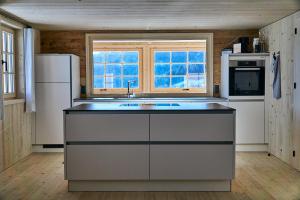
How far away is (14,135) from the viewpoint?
5695 millimetres

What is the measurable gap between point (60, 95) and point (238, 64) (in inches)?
121

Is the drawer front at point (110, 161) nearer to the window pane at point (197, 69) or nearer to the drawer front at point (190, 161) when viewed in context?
the drawer front at point (190, 161)

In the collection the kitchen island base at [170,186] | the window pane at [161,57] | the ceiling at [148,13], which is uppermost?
the ceiling at [148,13]

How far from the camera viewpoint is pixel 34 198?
13.0 feet

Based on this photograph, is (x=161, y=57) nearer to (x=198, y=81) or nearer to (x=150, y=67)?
(x=150, y=67)

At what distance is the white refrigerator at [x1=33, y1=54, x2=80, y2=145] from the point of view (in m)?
6.45

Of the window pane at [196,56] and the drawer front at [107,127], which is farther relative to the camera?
the window pane at [196,56]

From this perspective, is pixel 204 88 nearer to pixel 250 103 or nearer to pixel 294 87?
pixel 250 103

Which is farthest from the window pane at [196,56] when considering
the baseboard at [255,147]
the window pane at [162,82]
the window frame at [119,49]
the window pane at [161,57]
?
the baseboard at [255,147]

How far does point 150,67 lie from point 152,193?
11.5 ft

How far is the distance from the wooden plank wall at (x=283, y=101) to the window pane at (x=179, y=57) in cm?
158

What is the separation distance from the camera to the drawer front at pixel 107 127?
415 centimetres

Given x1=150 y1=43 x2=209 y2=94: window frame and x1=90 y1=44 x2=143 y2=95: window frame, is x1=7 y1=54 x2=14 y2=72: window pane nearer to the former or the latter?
x1=90 y1=44 x2=143 y2=95: window frame

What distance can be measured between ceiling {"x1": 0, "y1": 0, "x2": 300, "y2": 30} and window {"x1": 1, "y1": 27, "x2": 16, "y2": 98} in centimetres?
38
